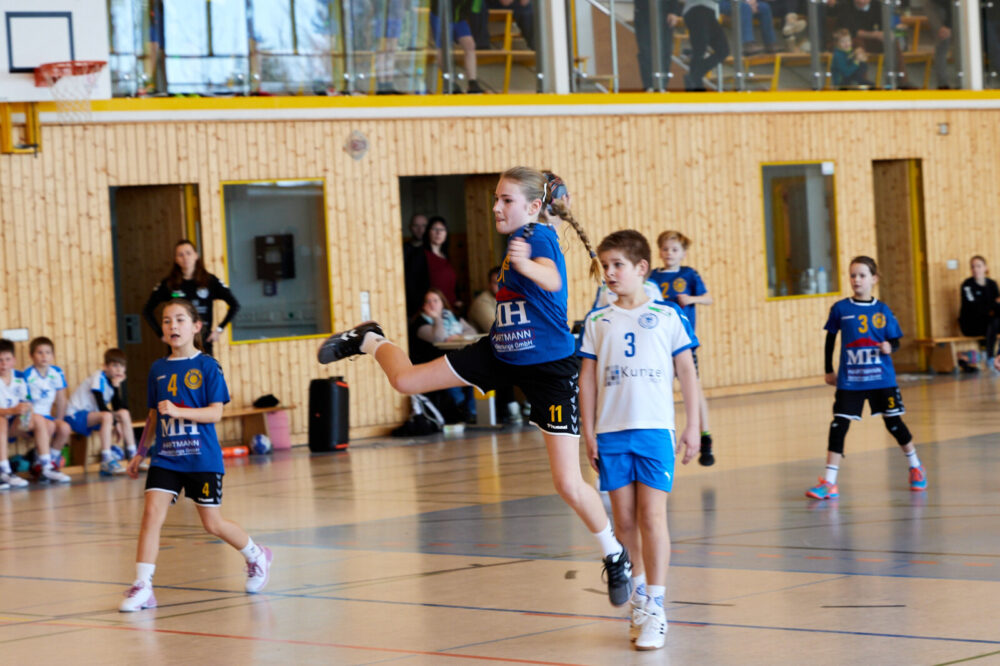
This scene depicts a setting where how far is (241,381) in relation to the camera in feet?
50.3

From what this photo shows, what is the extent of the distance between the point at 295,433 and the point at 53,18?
5.25 metres

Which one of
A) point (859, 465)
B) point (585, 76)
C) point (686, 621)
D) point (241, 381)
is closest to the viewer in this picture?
point (686, 621)

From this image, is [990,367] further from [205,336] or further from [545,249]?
[545,249]

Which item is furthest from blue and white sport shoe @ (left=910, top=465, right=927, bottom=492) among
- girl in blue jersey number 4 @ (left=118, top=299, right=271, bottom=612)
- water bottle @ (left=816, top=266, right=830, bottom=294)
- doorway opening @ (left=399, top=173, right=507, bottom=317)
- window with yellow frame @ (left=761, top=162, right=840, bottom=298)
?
water bottle @ (left=816, top=266, right=830, bottom=294)

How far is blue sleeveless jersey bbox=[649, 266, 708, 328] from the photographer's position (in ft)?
38.3

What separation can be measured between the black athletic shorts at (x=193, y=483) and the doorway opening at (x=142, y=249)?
8614 mm

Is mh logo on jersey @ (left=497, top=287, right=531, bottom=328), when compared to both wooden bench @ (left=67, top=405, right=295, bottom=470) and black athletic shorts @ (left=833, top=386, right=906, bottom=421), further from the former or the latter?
wooden bench @ (left=67, top=405, right=295, bottom=470)

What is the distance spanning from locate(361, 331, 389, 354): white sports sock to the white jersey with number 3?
1.55 meters

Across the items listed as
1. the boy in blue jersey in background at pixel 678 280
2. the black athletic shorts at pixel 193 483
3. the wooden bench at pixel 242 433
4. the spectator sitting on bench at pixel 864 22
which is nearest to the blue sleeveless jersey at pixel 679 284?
the boy in blue jersey in background at pixel 678 280

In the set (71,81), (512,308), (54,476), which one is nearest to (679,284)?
(512,308)

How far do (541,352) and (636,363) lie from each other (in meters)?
0.73

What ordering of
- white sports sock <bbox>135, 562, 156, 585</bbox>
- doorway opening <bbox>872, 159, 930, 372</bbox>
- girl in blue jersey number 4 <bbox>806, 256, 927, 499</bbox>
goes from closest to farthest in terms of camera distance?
white sports sock <bbox>135, 562, 156, 585</bbox>, girl in blue jersey number 4 <bbox>806, 256, 927, 499</bbox>, doorway opening <bbox>872, 159, 930, 372</bbox>

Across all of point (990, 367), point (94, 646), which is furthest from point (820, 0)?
point (94, 646)

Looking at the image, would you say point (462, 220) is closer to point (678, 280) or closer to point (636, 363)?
point (678, 280)
